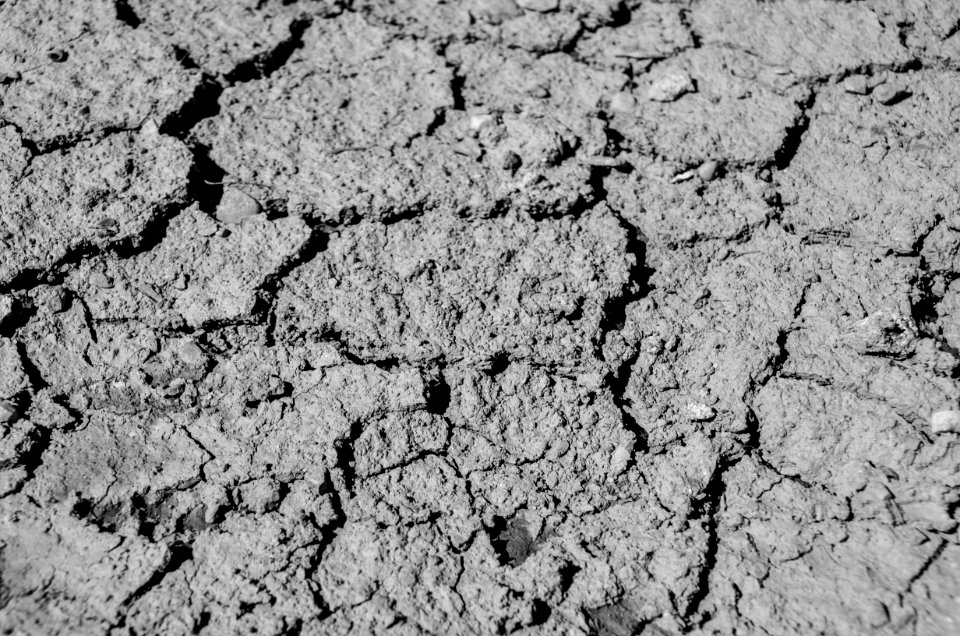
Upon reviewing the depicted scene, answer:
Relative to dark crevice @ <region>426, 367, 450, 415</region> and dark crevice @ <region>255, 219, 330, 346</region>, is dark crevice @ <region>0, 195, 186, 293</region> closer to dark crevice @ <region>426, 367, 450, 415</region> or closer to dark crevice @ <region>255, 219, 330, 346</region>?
dark crevice @ <region>255, 219, 330, 346</region>

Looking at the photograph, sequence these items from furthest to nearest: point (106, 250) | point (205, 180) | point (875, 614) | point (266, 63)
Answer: point (266, 63), point (205, 180), point (106, 250), point (875, 614)

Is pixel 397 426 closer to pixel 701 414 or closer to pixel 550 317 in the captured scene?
pixel 550 317

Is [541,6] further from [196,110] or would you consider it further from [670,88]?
[196,110]

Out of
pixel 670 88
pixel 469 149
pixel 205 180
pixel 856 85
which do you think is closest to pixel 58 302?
pixel 205 180

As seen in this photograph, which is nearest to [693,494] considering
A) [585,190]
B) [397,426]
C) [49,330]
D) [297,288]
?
[397,426]

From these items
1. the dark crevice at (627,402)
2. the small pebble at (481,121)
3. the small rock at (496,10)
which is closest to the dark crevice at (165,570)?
the dark crevice at (627,402)

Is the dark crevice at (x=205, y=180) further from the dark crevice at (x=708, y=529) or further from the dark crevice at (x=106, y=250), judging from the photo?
the dark crevice at (x=708, y=529)

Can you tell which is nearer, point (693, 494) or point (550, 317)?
point (693, 494)
